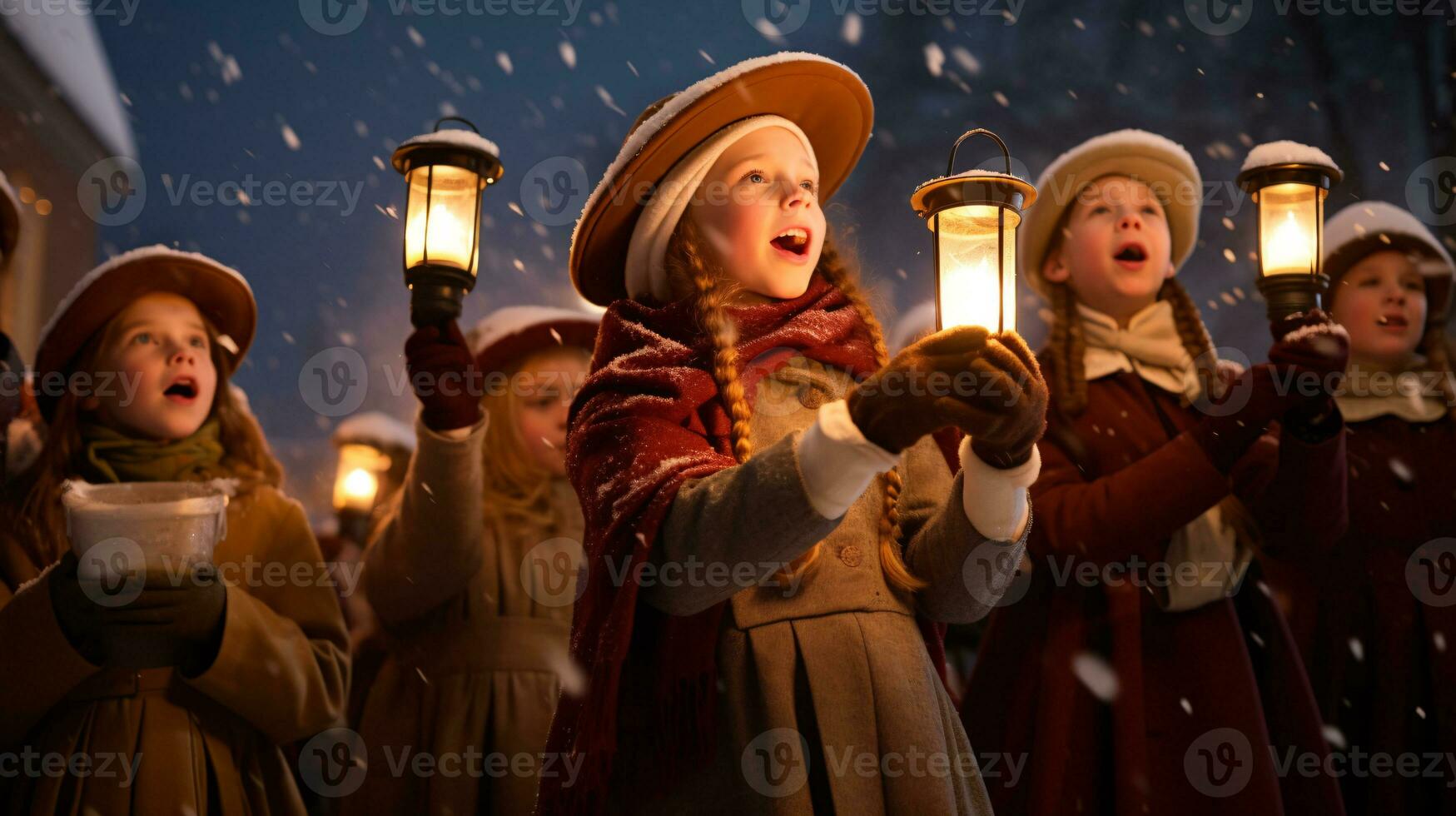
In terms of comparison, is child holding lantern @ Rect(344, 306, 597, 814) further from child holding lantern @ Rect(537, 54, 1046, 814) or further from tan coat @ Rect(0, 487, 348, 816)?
child holding lantern @ Rect(537, 54, 1046, 814)

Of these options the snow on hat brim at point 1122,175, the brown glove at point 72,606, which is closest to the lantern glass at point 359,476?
the brown glove at point 72,606

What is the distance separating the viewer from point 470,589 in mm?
3730

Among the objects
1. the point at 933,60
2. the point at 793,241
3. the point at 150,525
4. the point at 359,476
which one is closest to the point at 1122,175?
the point at 793,241

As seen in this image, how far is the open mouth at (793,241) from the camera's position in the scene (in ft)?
7.78

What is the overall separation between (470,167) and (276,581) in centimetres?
127

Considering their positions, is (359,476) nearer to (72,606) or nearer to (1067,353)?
(72,606)

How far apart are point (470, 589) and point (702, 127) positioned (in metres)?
1.90

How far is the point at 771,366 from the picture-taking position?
2.34 m

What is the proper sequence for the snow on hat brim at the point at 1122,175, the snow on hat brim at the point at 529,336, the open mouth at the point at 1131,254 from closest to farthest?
the open mouth at the point at 1131,254 < the snow on hat brim at the point at 1122,175 < the snow on hat brim at the point at 529,336

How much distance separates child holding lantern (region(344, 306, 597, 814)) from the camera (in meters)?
3.25

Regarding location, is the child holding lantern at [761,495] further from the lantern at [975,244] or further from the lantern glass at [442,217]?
the lantern glass at [442,217]

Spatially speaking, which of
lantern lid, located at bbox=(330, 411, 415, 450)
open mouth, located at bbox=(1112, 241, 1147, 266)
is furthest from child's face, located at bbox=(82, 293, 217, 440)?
lantern lid, located at bbox=(330, 411, 415, 450)

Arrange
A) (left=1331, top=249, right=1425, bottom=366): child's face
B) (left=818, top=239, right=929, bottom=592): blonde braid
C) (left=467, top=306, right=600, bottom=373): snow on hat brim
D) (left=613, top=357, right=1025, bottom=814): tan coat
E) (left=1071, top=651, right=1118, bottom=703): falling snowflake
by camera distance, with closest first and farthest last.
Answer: (left=613, top=357, right=1025, bottom=814): tan coat → (left=818, top=239, right=929, bottom=592): blonde braid → (left=1071, top=651, right=1118, bottom=703): falling snowflake → (left=1331, top=249, right=1425, bottom=366): child's face → (left=467, top=306, right=600, bottom=373): snow on hat brim

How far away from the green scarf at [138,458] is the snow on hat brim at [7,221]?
81 cm
